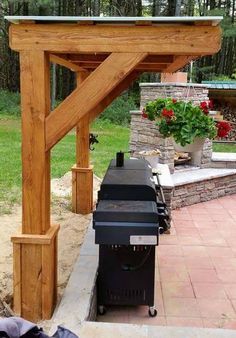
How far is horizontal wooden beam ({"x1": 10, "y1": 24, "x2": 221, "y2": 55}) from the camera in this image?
242cm

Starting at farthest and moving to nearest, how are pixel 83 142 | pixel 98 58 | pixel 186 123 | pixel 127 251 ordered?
pixel 83 142 → pixel 186 123 → pixel 98 58 → pixel 127 251

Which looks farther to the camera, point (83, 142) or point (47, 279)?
point (83, 142)

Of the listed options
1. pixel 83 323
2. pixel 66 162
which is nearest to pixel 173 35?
pixel 83 323

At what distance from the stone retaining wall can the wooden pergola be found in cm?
336

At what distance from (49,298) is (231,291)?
5.21ft

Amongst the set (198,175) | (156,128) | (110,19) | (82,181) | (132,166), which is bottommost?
(198,175)

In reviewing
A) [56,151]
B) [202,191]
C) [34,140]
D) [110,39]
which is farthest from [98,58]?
[56,151]

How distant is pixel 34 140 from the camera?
8.40 feet

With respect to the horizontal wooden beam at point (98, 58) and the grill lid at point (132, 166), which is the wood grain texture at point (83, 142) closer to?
the horizontal wooden beam at point (98, 58)

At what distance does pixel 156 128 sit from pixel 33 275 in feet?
13.3

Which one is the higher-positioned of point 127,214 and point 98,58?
point 98,58

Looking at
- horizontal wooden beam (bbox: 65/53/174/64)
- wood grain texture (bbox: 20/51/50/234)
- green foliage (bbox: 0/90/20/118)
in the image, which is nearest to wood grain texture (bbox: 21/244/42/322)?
wood grain texture (bbox: 20/51/50/234)

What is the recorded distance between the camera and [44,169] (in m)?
2.60

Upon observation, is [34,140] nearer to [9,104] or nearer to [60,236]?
[60,236]
